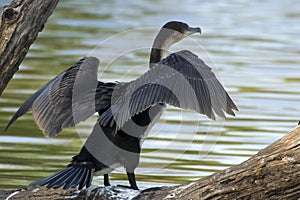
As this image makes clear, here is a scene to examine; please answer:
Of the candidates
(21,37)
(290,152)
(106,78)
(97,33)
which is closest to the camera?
(290,152)

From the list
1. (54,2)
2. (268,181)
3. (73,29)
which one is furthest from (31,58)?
(268,181)

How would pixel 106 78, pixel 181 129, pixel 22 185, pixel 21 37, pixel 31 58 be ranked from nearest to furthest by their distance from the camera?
pixel 21 37 < pixel 22 185 < pixel 181 129 < pixel 106 78 < pixel 31 58

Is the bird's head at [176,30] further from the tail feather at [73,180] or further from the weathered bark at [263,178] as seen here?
the weathered bark at [263,178]

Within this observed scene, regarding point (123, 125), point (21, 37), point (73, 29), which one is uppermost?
point (21, 37)

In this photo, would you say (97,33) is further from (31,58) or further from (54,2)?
(54,2)

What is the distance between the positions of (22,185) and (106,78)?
164 inches

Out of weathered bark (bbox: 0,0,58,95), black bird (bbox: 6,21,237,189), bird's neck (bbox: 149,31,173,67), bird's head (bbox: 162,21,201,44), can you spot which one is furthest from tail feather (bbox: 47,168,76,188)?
bird's head (bbox: 162,21,201,44)

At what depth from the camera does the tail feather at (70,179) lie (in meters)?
5.46

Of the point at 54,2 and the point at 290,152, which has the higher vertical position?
the point at 54,2

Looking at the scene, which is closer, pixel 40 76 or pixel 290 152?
pixel 290 152

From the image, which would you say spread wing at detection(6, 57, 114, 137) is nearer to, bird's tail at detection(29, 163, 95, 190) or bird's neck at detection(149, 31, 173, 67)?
bird's tail at detection(29, 163, 95, 190)

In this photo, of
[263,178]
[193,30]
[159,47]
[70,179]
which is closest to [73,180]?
[70,179]

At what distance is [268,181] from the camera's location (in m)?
4.80

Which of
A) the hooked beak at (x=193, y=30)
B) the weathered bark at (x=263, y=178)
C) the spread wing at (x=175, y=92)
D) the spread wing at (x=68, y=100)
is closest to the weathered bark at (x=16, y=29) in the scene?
the spread wing at (x=68, y=100)
